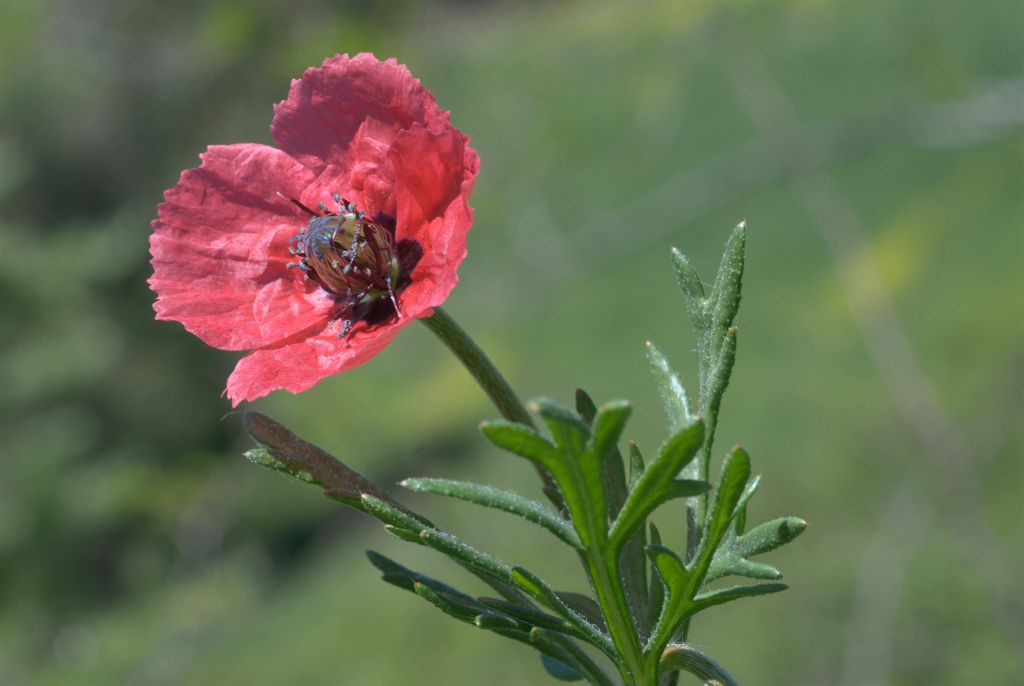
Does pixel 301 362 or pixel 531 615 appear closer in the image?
Answer: pixel 531 615

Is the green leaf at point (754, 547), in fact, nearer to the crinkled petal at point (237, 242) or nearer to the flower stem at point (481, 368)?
the flower stem at point (481, 368)

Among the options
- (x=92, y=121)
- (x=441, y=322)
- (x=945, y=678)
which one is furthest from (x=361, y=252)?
(x=92, y=121)

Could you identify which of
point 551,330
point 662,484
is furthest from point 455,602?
point 551,330

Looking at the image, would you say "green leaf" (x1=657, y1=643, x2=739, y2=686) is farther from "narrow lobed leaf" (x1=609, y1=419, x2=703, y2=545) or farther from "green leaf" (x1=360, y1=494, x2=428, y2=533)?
"green leaf" (x1=360, y1=494, x2=428, y2=533)

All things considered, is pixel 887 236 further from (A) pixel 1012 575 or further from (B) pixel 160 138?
(B) pixel 160 138

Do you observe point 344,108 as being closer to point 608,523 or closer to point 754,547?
point 608,523

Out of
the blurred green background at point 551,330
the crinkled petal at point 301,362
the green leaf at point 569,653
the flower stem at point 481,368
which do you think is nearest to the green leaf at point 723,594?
the green leaf at point 569,653

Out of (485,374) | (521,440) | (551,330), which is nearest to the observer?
(521,440)
